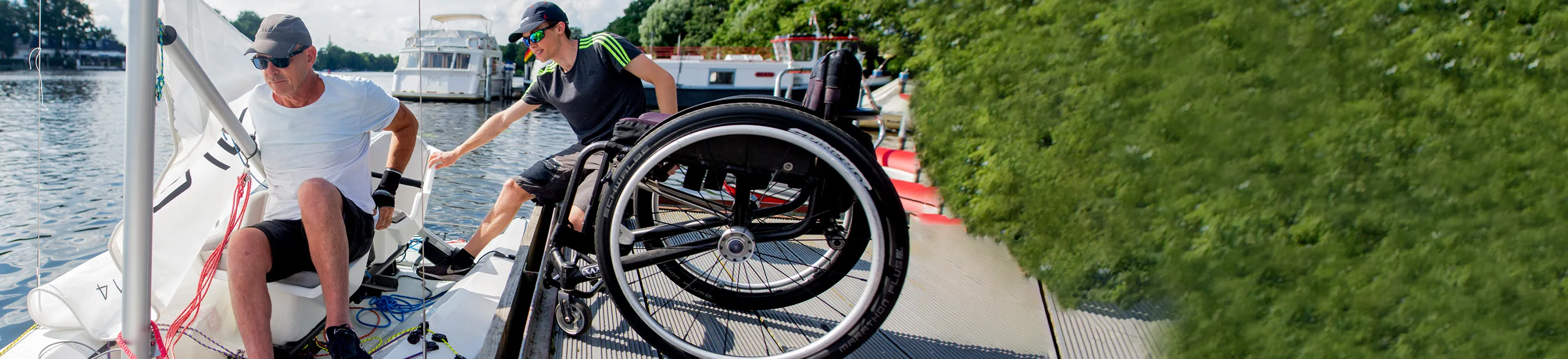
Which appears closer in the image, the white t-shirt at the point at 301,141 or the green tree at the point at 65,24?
the green tree at the point at 65,24

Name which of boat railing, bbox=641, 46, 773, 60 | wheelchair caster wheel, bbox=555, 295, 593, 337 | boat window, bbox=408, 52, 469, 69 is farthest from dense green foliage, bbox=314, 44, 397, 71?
boat window, bbox=408, 52, 469, 69

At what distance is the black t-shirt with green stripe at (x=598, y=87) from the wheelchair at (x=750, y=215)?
88 centimetres

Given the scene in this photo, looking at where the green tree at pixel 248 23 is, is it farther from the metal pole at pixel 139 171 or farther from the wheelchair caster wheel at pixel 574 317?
the wheelchair caster wheel at pixel 574 317

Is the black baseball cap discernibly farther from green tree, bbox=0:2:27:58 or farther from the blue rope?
green tree, bbox=0:2:27:58

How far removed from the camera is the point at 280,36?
8.82 feet

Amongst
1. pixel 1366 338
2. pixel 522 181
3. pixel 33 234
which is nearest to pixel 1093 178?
pixel 1366 338

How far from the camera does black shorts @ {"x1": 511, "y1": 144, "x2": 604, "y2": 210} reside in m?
3.29

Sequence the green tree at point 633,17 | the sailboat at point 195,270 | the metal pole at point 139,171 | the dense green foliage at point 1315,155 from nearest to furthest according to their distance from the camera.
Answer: the dense green foliage at point 1315,155
the metal pole at point 139,171
the sailboat at point 195,270
the green tree at point 633,17

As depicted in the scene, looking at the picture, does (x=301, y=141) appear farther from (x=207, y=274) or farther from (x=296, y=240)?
(x=207, y=274)

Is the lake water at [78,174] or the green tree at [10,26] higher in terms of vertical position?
the green tree at [10,26]

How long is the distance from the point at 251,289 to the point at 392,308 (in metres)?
1.00

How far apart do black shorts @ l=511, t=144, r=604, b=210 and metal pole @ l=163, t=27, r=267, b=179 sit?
0.90 m

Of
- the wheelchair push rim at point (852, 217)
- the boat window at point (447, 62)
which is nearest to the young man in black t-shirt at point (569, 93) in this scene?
the wheelchair push rim at point (852, 217)

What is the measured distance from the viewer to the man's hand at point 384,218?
10.2ft
